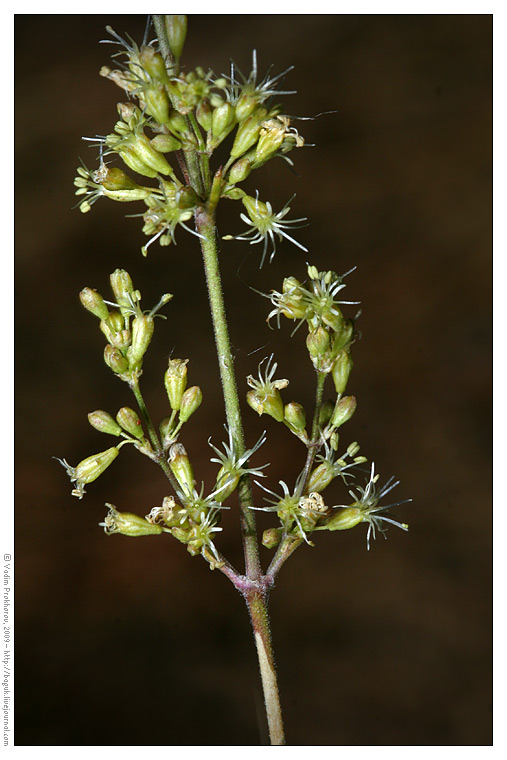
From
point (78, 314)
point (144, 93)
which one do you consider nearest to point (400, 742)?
point (78, 314)

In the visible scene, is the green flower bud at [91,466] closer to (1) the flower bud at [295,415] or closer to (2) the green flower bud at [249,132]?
(1) the flower bud at [295,415]

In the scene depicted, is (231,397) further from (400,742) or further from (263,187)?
(400,742)

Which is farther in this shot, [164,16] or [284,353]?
[284,353]

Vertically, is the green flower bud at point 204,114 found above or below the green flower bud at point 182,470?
above

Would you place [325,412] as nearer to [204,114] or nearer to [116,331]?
[116,331]

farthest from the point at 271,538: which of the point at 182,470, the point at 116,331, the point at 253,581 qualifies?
the point at 116,331

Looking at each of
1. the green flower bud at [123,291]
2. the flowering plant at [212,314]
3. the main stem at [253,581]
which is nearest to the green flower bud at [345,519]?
the flowering plant at [212,314]

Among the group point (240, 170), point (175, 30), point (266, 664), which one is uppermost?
point (175, 30)

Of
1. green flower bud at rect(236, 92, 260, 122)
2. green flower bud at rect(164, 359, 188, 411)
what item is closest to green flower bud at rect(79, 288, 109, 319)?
green flower bud at rect(164, 359, 188, 411)
